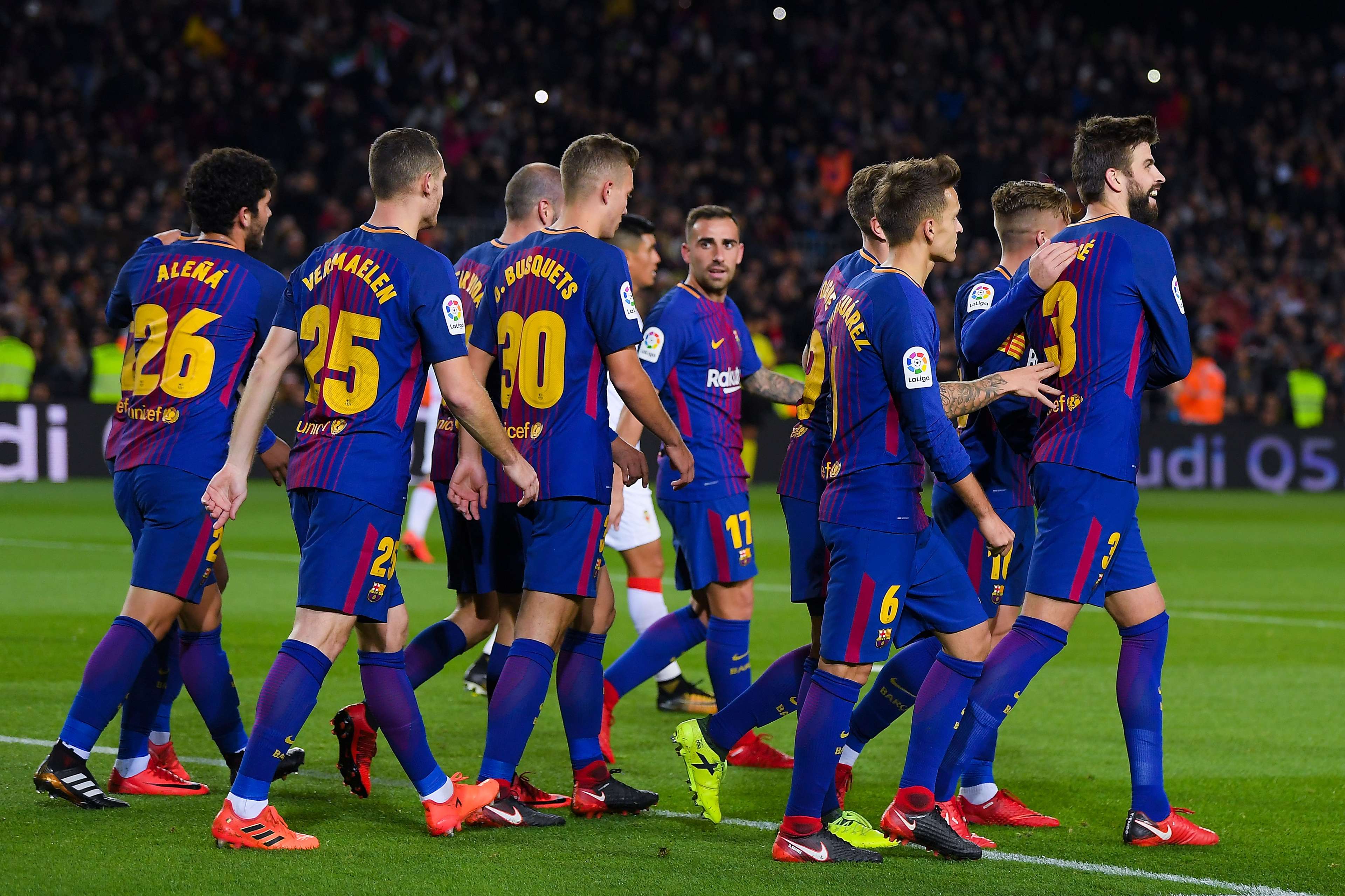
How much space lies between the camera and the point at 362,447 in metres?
4.79

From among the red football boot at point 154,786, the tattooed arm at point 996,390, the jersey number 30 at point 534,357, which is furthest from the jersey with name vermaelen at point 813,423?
the red football boot at point 154,786

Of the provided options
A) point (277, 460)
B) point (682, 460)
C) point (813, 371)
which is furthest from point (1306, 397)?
point (277, 460)

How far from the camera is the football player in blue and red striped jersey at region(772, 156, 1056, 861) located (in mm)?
4691

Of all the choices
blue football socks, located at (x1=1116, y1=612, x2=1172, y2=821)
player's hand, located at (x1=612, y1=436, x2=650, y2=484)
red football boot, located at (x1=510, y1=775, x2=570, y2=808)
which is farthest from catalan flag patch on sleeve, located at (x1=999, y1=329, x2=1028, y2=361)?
red football boot, located at (x1=510, y1=775, x2=570, y2=808)

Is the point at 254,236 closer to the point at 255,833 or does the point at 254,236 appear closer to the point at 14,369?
the point at 255,833

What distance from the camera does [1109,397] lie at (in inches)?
197

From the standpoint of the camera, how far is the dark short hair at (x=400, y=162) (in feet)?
16.2

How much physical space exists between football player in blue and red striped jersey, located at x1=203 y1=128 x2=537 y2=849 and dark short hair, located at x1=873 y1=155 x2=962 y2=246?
1.32 metres

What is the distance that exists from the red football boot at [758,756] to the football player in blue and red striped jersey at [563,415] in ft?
3.31

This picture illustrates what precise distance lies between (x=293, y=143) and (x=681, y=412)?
1821cm

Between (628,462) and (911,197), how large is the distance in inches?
55.6

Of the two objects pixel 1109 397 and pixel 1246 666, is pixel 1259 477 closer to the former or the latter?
pixel 1246 666

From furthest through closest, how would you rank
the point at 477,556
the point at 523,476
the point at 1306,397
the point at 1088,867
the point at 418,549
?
the point at 1306,397
the point at 418,549
the point at 477,556
the point at 523,476
the point at 1088,867

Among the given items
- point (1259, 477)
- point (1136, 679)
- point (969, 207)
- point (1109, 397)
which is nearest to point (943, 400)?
point (1109, 397)
